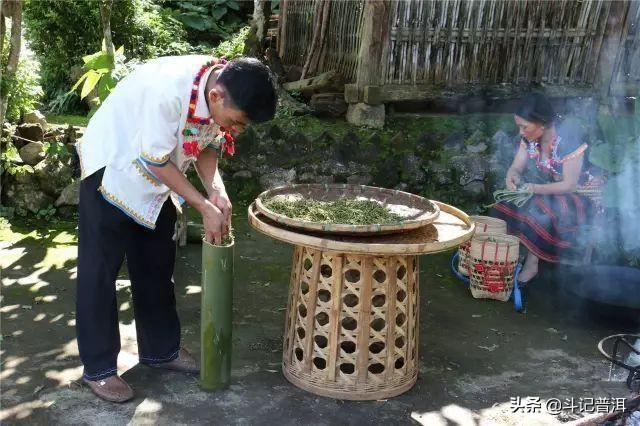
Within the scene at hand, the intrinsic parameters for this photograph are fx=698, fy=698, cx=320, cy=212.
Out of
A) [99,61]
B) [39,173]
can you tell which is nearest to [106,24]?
[99,61]

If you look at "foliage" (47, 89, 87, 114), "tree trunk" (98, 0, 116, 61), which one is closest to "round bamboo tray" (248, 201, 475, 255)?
"tree trunk" (98, 0, 116, 61)

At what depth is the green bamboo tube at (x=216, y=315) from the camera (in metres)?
3.33

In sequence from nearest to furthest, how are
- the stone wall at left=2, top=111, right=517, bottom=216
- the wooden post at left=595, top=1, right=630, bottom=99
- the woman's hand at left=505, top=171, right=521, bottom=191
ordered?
the woman's hand at left=505, top=171, right=521, bottom=191 → the stone wall at left=2, top=111, right=517, bottom=216 → the wooden post at left=595, top=1, right=630, bottom=99

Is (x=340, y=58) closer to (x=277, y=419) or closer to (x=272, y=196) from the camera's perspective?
(x=272, y=196)

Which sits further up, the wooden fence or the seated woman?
the wooden fence

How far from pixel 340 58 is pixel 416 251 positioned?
184 inches

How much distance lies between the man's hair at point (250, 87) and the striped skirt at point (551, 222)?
2.89 metres

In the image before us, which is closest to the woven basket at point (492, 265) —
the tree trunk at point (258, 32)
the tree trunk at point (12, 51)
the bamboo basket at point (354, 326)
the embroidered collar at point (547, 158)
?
the embroidered collar at point (547, 158)

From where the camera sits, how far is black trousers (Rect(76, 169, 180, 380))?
3256mm

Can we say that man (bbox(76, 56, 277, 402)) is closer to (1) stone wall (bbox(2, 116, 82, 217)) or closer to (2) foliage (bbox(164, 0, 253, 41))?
(1) stone wall (bbox(2, 116, 82, 217))

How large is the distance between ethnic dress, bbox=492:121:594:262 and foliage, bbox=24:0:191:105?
6.03m

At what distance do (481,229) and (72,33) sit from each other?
6395 mm

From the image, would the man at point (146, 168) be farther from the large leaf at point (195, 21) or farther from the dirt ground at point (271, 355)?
the large leaf at point (195, 21)

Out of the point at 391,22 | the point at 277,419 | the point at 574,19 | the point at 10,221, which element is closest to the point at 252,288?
the point at 277,419
